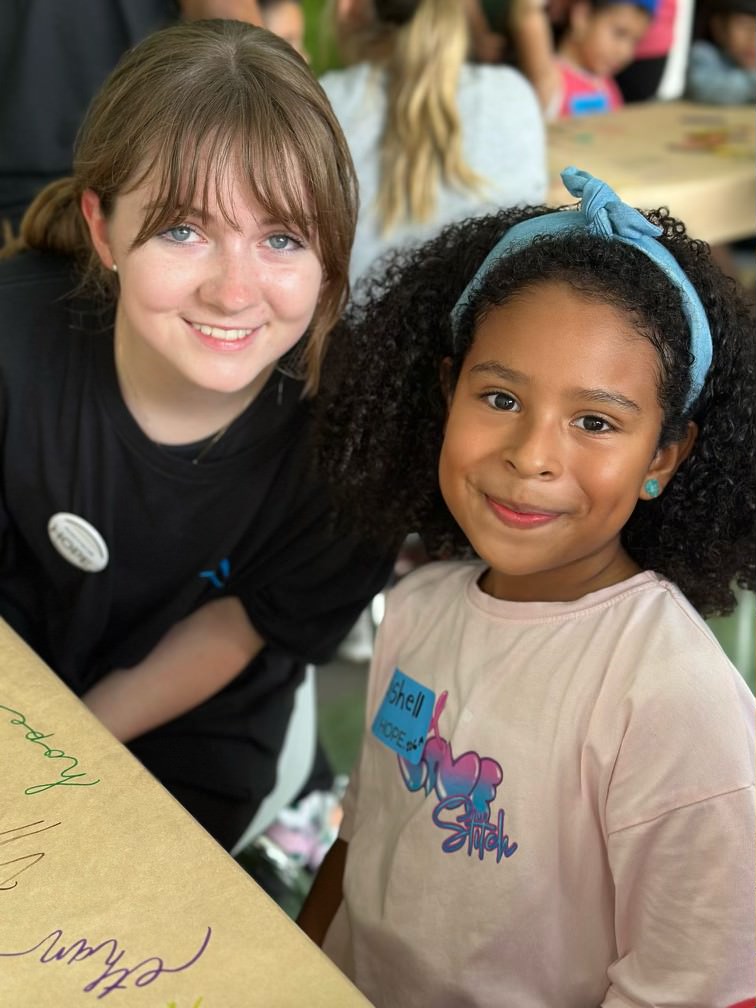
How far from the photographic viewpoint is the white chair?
144 cm

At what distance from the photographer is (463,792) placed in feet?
3.13

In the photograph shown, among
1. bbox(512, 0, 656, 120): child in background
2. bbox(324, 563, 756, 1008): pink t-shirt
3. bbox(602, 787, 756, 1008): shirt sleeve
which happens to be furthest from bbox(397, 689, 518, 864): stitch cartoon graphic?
bbox(512, 0, 656, 120): child in background

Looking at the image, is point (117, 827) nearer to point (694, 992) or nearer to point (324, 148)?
point (694, 992)

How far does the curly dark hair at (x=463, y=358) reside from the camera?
925 mm

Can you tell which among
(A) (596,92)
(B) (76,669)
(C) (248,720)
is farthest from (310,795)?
(A) (596,92)

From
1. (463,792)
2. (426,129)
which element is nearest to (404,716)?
(463,792)

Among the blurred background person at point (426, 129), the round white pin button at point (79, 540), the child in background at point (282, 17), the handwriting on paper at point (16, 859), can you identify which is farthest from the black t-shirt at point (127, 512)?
the child in background at point (282, 17)

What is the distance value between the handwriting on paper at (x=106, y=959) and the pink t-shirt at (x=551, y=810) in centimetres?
32

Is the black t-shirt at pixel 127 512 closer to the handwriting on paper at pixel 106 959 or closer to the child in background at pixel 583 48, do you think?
the handwriting on paper at pixel 106 959

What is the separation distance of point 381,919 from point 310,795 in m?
0.84

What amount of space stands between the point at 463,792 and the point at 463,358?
0.34m

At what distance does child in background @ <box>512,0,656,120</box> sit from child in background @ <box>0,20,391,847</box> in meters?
2.19

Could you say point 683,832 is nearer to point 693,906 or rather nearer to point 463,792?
point 693,906

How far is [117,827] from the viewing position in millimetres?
738
